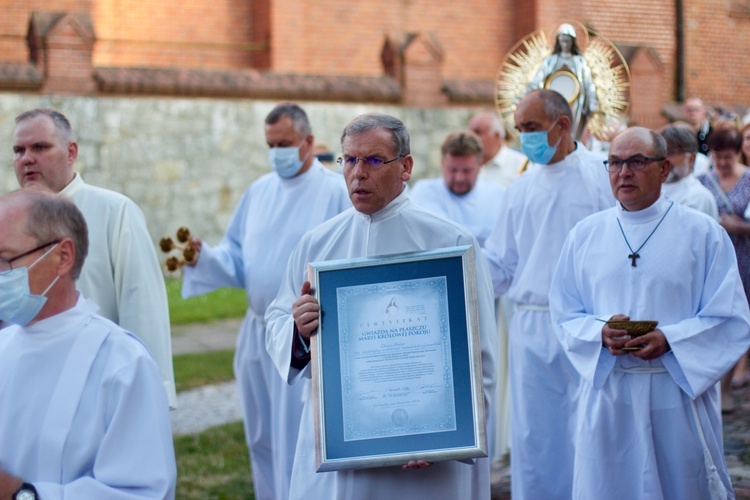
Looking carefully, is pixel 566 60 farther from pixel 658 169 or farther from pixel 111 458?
pixel 111 458

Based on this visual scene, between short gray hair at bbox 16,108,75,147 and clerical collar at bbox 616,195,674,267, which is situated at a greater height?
short gray hair at bbox 16,108,75,147

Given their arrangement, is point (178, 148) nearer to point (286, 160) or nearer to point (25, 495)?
point (286, 160)

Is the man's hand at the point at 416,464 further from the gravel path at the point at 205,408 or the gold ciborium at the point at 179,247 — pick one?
the gravel path at the point at 205,408

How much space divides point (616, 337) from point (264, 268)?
2.55m

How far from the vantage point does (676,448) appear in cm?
521

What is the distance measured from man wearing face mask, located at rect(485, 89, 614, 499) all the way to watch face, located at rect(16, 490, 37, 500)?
375 cm

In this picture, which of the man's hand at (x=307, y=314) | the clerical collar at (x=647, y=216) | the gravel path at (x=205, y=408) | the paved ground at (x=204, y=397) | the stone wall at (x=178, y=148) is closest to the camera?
the man's hand at (x=307, y=314)

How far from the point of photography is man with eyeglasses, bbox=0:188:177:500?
3.35 metres

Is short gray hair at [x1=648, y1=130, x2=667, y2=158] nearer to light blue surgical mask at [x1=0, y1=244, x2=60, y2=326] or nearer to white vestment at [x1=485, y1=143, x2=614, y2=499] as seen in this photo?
white vestment at [x1=485, y1=143, x2=614, y2=499]

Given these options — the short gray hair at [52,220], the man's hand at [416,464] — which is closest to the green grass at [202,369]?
the man's hand at [416,464]

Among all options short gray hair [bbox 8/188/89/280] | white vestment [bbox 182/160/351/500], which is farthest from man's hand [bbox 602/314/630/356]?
short gray hair [bbox 8/188/89/280]

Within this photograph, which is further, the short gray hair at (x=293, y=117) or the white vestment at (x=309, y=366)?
the short gray hair at (x=293, y=117)

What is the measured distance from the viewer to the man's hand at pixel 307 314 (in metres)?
4.18

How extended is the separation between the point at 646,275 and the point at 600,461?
91 centimetres
